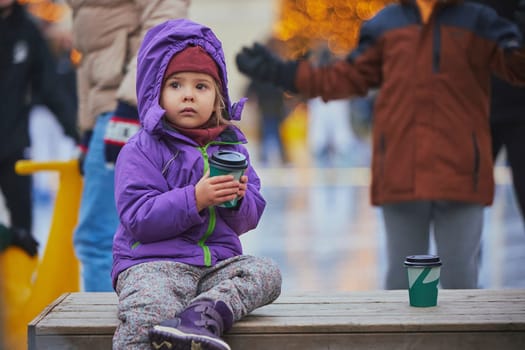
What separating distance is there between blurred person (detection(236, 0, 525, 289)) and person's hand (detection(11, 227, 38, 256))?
167 centimetres

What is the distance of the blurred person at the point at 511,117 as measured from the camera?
591cm

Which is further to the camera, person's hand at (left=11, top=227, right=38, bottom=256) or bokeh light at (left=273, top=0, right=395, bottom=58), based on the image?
bokeh light at (left=273, top=0, right=395, bottom=58)

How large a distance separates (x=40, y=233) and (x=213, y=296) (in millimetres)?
6876

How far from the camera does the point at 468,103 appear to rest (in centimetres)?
507

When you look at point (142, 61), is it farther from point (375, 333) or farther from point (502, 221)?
point (502, 221)

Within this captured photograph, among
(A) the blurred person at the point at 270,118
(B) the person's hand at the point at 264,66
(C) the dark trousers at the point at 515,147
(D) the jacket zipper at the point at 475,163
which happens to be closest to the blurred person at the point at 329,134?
(A) the blurred person at the point at 270,118

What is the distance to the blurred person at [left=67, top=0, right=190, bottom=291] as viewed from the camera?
5031mm

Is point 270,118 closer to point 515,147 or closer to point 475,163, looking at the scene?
point 515,147

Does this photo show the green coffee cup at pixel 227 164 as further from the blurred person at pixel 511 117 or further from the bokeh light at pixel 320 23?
the bokeh light at pixel 320 23

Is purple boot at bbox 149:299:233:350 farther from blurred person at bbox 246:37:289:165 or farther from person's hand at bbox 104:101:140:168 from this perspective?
blurred person at bbox 246:37:289:165

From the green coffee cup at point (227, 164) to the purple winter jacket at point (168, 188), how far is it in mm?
122

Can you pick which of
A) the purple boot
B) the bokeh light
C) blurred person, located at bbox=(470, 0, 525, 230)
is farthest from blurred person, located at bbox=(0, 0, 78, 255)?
the bokeh light

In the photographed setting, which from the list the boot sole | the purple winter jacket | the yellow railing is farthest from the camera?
the yellow railing

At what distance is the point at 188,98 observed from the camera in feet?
12.5
